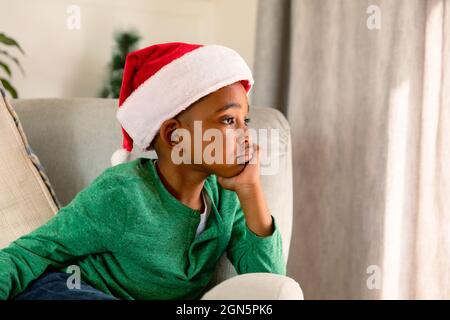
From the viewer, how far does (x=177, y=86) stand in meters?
1.21

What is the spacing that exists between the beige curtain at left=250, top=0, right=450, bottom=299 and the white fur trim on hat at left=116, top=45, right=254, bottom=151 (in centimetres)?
61

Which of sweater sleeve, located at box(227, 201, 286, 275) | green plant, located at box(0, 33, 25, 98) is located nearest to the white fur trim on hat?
sweater sleeve, located at box(227, 201, 286, 275)

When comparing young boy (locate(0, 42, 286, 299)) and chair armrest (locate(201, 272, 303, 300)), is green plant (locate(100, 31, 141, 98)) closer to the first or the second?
young boy (locate(0, 42, 286, 299))

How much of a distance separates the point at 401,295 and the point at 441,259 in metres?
0.19

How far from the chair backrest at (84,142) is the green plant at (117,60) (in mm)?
880

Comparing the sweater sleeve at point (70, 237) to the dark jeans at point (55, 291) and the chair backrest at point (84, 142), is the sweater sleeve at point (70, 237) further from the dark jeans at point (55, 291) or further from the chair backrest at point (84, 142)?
the chair backrest at point (84, 142)

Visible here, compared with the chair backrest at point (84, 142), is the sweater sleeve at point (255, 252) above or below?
below

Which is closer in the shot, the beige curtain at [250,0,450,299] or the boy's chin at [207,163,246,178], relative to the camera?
the boy's chin at [207,163,246,178]

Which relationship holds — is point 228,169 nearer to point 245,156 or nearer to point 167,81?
point 245,156

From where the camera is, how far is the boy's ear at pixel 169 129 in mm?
1221

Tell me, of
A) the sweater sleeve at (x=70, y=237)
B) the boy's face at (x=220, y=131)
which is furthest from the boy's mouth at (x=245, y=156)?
the sweater sleeve at (x=70, y=237)

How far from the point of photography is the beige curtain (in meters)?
1.64

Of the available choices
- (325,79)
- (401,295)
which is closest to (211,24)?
(325,79)

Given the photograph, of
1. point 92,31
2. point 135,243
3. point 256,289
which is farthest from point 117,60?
point 256,289
